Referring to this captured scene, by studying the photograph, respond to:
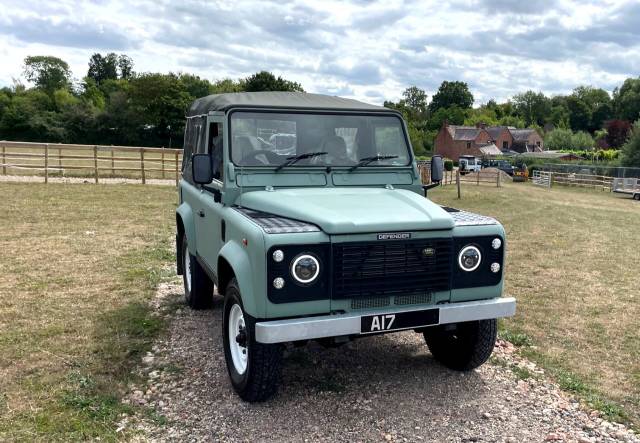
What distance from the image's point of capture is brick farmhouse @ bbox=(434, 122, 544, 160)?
80250 mm

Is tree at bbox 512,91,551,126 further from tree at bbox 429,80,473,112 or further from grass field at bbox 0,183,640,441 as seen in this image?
grass field at bbox 0,183,640,441

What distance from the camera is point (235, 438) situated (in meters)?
3.59

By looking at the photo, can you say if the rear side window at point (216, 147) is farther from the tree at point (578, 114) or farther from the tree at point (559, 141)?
the tree at point (578, 114)

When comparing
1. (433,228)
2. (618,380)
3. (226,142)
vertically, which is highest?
(226,142)

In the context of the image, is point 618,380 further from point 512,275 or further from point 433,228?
point 512,275

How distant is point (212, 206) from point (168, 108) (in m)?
58.3

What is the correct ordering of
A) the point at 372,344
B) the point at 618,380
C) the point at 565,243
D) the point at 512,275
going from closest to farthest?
the point at 618,380, the point at 372,344, the point at 512,275, the point at 565,243

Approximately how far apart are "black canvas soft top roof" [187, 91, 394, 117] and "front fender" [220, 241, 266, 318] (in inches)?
60.3

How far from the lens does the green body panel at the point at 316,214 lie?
3.60 metres

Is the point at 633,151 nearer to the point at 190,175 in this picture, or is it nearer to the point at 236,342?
the point at 190,175

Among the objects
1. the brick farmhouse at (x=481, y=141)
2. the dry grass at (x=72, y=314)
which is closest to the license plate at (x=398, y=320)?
the dry grass at (x=72, y=314)

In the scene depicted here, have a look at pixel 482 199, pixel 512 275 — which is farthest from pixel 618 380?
pixel 482 199

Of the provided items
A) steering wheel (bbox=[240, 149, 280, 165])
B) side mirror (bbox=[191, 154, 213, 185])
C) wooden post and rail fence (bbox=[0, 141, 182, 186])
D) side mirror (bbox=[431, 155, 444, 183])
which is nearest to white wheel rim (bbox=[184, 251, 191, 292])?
side mirror (bbox=[191, 154, 213, 185])

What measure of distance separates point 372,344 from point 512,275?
3922 millimetres
